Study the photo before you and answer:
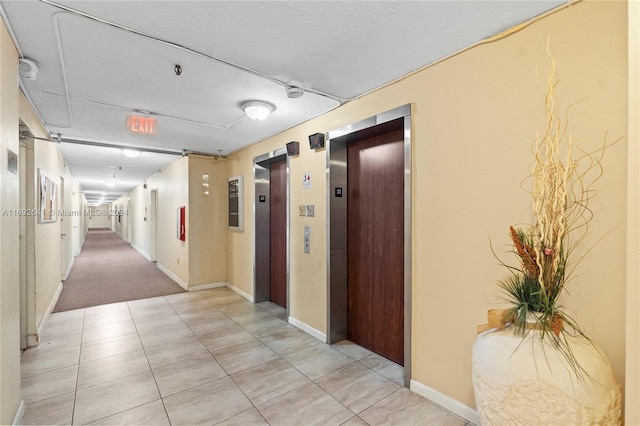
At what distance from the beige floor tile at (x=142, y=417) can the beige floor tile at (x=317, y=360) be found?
3.72 feet

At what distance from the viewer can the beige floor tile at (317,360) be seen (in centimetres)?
265

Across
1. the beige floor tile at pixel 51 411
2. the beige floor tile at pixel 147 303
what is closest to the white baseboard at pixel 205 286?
the beige floor tile at pixel 147 303

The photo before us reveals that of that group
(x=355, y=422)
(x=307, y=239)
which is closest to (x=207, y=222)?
(x=307, y=239)

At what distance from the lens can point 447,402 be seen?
2.10 m

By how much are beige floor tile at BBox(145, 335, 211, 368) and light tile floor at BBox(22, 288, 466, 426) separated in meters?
0.01

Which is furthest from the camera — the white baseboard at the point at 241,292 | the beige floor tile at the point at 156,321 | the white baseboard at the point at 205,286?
the white baseboard at the point at 205,286

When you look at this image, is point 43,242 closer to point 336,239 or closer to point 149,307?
point 149,307

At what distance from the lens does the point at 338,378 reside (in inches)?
100.0

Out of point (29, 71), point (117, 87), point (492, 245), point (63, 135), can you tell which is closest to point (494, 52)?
point (492, 245)

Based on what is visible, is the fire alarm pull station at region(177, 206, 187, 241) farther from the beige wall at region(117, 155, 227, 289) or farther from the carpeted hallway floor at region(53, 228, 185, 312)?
the carpeted hallway floor at region(53, 228, 185, 312)

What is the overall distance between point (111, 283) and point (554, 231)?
7147 millimetres

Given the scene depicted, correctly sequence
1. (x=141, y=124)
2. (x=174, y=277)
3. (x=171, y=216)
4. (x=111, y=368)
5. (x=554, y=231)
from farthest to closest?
(x=171, y=216)
(x=174, y=277)
(x=141, y=124)
(x=111, y=368)
(x=554, y=231)

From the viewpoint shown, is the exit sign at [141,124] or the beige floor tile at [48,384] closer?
the beige floor tile at [48,384]

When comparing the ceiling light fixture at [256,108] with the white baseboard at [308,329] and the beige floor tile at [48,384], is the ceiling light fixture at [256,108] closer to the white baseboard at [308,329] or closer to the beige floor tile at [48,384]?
the white baseboard at [308,329]
